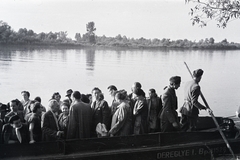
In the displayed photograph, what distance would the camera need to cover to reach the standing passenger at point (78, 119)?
5.57 m

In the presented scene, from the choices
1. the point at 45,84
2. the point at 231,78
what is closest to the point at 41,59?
the point at 45,84

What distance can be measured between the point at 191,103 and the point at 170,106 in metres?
0.66

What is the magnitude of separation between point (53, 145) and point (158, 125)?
2747 mm

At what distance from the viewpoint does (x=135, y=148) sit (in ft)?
19.4

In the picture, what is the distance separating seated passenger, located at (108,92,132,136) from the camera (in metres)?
5.84

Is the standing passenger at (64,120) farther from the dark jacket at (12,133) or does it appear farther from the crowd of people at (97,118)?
the dark jacket at (12,133)

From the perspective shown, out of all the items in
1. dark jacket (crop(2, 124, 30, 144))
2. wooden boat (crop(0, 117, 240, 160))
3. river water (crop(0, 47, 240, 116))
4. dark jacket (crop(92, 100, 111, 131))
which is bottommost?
river water (crop(0, 47, 240, 116))

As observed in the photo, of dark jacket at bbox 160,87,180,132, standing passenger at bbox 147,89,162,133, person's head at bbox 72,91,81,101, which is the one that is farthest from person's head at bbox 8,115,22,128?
standing passenger at bbox 147,89,162,133

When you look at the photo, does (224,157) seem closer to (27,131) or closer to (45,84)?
(27,131)

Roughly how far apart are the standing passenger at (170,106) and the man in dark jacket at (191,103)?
19.0 inches

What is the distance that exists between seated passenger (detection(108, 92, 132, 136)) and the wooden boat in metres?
0.27

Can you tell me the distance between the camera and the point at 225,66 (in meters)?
38.2

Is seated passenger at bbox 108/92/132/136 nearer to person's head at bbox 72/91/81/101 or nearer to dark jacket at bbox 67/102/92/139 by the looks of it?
dark jacket at bbox 67/102/92/139

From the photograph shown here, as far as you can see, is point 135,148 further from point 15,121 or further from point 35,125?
point 15,121
